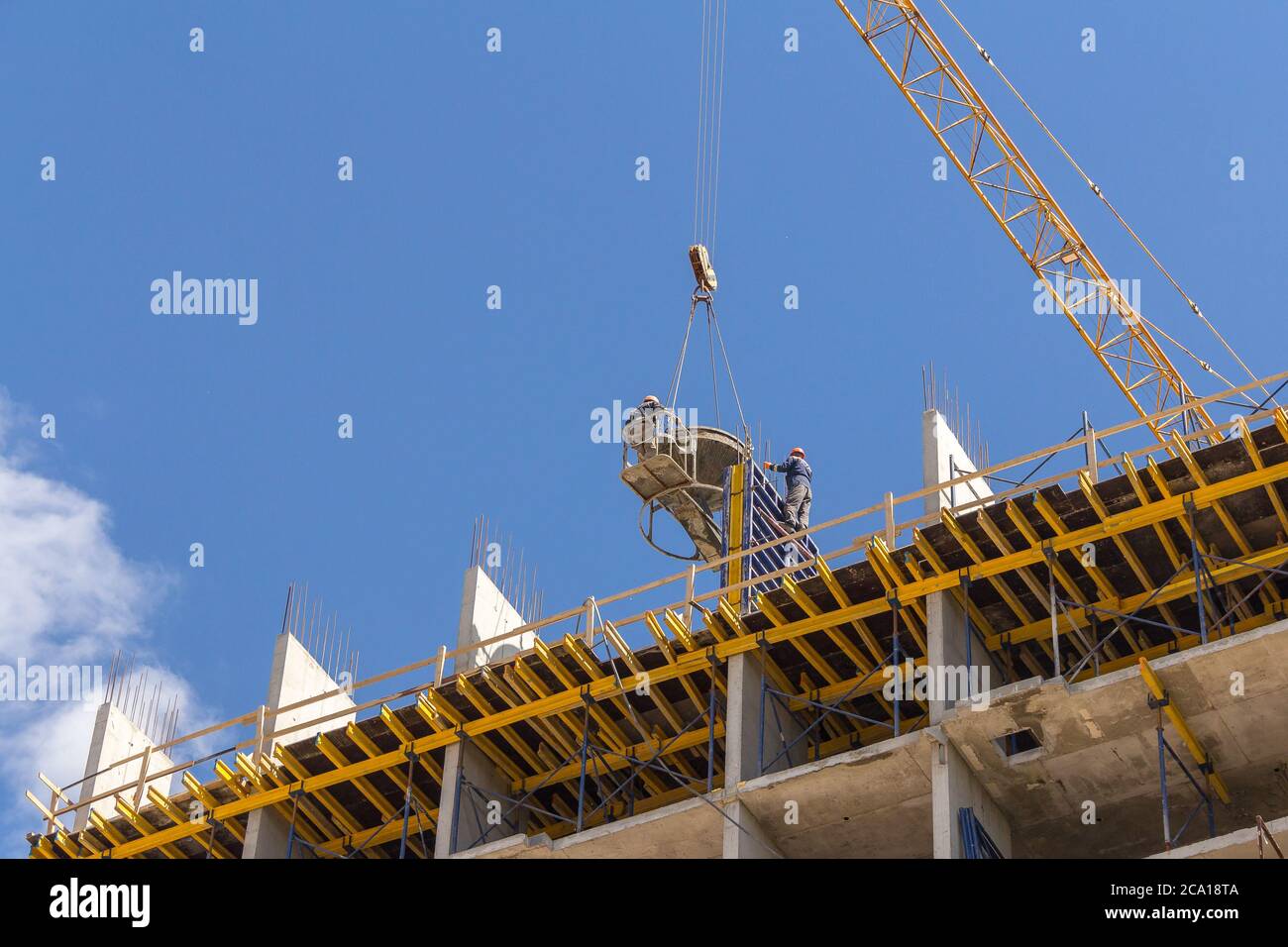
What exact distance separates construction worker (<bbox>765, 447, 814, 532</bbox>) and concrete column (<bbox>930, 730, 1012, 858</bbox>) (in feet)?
37.5

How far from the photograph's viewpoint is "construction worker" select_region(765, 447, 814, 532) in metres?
36.8

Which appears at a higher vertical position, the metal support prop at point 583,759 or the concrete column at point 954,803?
the metal support prop at point 583,759

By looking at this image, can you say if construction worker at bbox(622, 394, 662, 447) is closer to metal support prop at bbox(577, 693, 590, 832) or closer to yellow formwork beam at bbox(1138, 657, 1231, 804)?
metal support prop at bbox(577, 693, 590, 832)

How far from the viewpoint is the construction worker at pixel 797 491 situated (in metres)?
36.8

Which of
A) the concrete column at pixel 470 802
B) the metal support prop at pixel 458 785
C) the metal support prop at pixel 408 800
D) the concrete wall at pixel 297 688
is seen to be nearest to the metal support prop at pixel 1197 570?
the concrete column at pixel 470 802

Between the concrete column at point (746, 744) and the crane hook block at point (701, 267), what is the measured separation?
15134 millimetres

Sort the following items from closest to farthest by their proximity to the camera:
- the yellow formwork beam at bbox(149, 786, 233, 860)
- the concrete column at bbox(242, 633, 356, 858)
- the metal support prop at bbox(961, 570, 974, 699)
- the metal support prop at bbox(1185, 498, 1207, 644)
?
1. the metal support prop at bbox(1185, 498, 1207, 644)
2. the metal support prop at bbox(961, 570, 974, 699)
3. the yellow formwork beam at bbox(149, 786, 233, 860)
4. the concrete column at bbox(242, 633, 356, 858)

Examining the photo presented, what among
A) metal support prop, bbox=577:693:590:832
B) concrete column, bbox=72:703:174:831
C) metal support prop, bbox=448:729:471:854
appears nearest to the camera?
metal support prop, bbox=577:693:590:832

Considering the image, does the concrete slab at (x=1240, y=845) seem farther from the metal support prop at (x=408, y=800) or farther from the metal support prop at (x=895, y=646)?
the metal support prop at (x=408, y=800)

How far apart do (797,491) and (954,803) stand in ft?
43.0

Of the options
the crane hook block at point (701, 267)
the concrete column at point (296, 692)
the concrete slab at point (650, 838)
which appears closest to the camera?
the concrete slab at point (650, 838)

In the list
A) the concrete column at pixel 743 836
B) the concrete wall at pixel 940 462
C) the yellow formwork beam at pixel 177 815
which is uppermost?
the concrete wall at pixel 940 462

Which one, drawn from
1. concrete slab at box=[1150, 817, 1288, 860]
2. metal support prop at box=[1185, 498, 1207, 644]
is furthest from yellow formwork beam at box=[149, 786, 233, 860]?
concrete slab at box=[1150, 817, 1288, 860]
